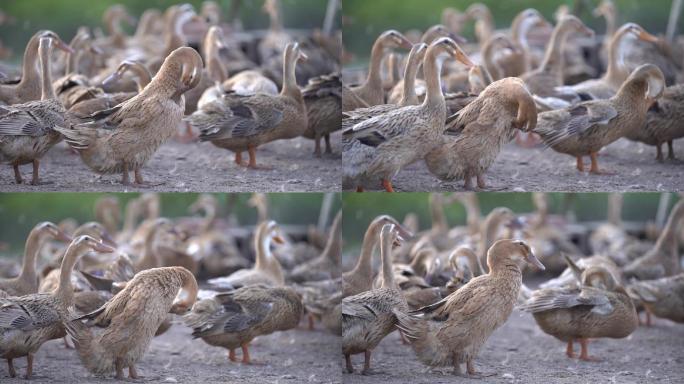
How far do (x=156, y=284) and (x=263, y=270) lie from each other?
1736mm

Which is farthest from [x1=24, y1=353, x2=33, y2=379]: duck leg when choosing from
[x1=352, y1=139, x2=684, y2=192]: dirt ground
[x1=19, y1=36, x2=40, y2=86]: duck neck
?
[x1=352, y1=139, x2=684, y2=192]: dirt ground

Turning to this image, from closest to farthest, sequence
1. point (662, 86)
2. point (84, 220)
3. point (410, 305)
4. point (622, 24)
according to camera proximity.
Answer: point (410, 305), point (662, 86), point (622, 24), point (84, 220)

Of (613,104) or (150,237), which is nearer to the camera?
(613,104)

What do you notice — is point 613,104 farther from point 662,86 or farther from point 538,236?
point 538,236

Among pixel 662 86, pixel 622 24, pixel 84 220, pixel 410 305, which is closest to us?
pixel 410 305

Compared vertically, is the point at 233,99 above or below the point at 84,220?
above

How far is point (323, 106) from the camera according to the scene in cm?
756

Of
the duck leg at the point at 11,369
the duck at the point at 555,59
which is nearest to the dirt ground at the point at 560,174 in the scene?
the duck at the point at 555,59

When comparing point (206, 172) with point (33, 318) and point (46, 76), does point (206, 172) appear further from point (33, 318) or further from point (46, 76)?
point (33, 318)

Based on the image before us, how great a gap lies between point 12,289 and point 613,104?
155 inches

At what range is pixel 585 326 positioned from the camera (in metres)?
7.39

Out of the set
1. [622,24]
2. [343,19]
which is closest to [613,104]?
[622,24]

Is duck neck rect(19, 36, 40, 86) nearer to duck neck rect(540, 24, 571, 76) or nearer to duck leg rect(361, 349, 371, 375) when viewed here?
duck leg rect(361, 349, 371, 375)

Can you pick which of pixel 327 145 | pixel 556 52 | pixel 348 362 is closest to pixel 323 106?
pixel 327 145
